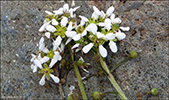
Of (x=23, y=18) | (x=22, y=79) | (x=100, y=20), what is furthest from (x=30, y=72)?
(x=100, y=20)

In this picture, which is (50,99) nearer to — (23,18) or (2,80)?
(2,80)

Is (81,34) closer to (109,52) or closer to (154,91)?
(109,52)

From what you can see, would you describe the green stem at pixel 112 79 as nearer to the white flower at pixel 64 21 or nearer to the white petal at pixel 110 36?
the white petal at pixel 110 36

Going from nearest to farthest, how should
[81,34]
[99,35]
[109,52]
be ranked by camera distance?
1. [99,35]
2. [81,34]
3. [109,52]

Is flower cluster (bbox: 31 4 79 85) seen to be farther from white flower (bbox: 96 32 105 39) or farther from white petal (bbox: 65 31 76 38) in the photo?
white flower (bbox: 96 32 105 39)

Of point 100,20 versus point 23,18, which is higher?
point 23,18

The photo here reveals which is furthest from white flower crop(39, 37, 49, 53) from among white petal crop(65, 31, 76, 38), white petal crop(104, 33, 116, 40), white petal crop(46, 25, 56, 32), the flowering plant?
white petal crop(104, 33, 116, 40)

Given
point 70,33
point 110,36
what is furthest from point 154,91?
point 70,33

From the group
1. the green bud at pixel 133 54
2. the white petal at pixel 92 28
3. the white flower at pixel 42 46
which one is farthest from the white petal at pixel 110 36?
the white flower at pixel 42 46
